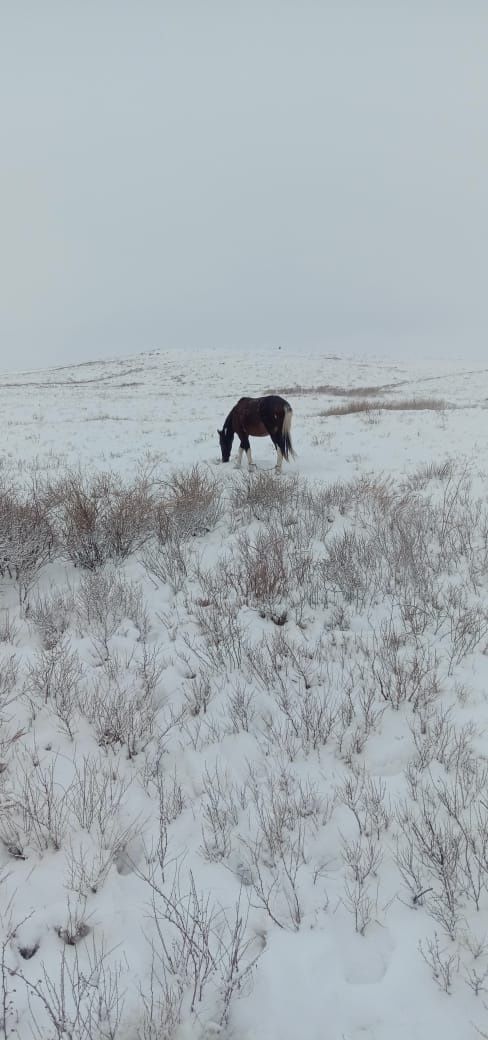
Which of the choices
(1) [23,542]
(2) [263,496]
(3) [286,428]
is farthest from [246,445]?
(1) [23,542]

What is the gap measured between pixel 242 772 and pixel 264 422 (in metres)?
7.27

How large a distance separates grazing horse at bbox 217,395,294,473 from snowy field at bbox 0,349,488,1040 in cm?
285

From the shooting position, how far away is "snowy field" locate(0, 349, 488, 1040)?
1.61 metres

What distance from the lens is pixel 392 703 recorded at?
9.72 feet

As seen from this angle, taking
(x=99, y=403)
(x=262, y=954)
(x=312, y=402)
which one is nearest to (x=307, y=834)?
(x=262, y=954)

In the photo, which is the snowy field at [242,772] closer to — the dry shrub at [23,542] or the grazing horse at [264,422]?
the dry shrub at [23,542]

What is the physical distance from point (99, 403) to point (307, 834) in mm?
24781

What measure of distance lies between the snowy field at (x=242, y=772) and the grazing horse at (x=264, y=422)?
285 cm

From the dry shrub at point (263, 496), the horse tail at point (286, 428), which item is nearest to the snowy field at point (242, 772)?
the dry shrub at point (263, 496)

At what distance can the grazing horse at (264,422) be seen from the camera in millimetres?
8766

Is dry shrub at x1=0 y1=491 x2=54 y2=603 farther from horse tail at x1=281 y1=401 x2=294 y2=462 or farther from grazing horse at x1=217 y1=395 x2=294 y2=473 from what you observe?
horse tail at x1=281 y1=401 x2=294 y2=462

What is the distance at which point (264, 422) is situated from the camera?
8.98 m

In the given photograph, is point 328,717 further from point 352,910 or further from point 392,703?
point 352,910

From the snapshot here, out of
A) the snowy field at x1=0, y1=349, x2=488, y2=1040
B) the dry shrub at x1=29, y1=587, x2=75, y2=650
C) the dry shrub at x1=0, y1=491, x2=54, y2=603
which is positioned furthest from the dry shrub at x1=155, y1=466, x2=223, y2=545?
the dry shrub at x1=29, y1=587, x2=75, y2=650
